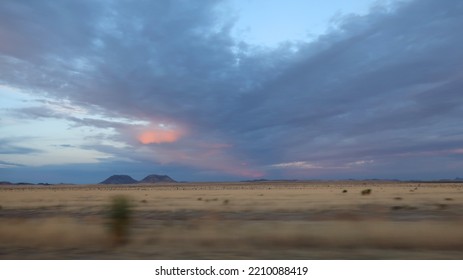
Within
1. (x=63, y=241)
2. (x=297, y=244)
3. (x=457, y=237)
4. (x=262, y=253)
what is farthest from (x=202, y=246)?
(x=457, y=237)

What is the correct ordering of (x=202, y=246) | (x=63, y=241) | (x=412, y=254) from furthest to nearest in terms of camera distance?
1. (x=63, y=241)
2. (x=202, y=246)
3. (x=412, y=254)

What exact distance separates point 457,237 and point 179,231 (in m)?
9.90

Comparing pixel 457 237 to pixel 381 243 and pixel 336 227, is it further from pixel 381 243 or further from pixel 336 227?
pixel 336 227

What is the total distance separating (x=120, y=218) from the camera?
14086 millimetres

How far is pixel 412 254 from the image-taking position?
10.5 meters

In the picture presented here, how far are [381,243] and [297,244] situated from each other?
2636 millimetres

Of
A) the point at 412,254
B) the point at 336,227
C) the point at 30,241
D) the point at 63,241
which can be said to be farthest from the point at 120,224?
the point at 412,254

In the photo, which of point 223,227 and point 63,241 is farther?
point 223,227

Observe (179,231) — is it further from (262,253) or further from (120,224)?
(262,253)

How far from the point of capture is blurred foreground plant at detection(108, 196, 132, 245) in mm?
13445

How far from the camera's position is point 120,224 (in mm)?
13883

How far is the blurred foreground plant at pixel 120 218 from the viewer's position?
13.4 metres
